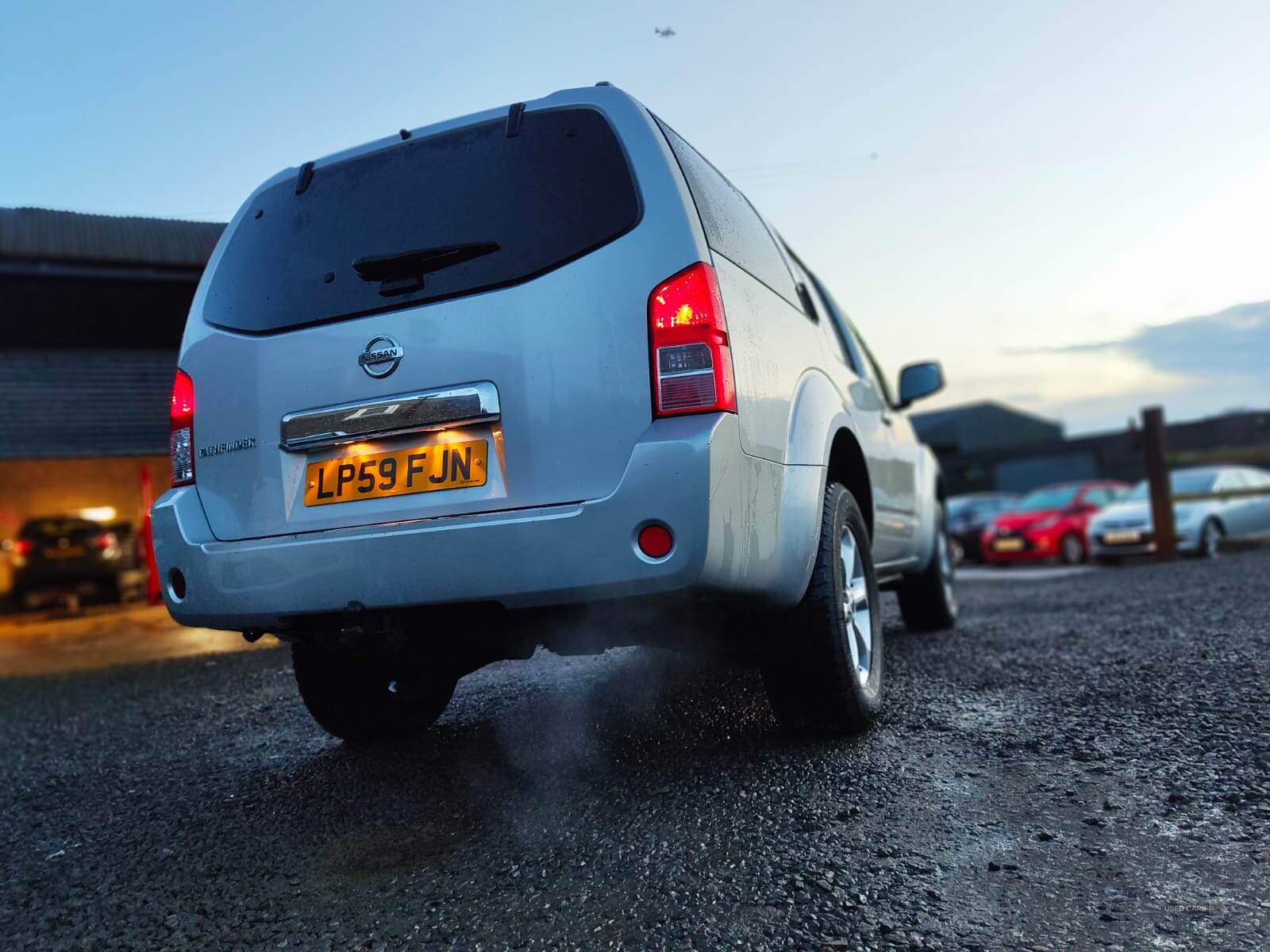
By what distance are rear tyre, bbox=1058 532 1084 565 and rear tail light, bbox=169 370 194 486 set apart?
1574 cm

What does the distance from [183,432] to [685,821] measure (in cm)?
177

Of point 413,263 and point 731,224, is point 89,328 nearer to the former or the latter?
point 413,263

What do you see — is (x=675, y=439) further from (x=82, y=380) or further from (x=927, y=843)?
(x=82, y=380)

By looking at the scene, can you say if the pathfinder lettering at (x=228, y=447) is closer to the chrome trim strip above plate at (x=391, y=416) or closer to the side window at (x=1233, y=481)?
the chrome trim strip above plate at (x=391, y=416)

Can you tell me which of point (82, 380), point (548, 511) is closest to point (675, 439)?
point (548, 511)

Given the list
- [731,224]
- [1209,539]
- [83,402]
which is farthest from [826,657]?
[83,402]

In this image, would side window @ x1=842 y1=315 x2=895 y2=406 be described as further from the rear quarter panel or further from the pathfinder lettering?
the pathfinder lettering

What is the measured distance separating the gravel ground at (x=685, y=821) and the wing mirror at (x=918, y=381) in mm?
1555

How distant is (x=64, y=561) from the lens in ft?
53.4

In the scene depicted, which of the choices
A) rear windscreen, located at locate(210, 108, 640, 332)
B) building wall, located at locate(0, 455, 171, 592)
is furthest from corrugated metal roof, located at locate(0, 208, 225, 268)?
rear windscreen, located at locate(210, 108, 640, 332)

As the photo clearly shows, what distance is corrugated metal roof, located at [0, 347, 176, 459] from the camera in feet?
48.4

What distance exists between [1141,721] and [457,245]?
2.49 metres

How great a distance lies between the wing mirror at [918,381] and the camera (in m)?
5.53

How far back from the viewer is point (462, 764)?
333 cm
